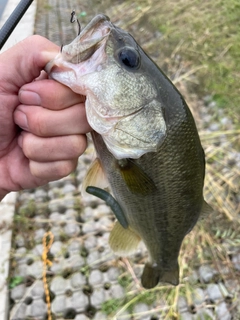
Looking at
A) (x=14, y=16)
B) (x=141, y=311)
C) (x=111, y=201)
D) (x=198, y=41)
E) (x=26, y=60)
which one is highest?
(x=14, y=16)

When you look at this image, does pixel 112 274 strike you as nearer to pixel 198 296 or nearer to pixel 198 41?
pixel 198 296

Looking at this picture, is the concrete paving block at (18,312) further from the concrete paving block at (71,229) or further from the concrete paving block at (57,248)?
the concrete paving block at (71,229)

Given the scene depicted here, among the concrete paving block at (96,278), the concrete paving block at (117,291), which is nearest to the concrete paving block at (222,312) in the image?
the concrete paving block at (117,291)

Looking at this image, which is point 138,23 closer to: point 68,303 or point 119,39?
point 68,303

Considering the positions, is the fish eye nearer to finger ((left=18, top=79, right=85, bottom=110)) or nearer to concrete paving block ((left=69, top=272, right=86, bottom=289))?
finger ((left=18, top=79, right=85, bottom=110))

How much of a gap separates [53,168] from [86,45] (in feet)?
1.37

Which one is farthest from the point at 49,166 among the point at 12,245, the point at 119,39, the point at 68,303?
the point at 12,245

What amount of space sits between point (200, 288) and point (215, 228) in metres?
0.40

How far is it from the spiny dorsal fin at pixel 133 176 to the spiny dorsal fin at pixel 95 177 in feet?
0.33

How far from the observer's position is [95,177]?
48.5 inches

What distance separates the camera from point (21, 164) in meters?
1.37

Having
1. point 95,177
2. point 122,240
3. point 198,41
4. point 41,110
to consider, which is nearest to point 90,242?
point 122,240

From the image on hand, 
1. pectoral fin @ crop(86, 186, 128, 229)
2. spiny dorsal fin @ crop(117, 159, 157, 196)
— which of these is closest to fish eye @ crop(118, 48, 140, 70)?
spiny dorsal fin @ crop(117, 159, 157, 196)

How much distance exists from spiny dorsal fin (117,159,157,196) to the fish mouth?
33 centimetres
